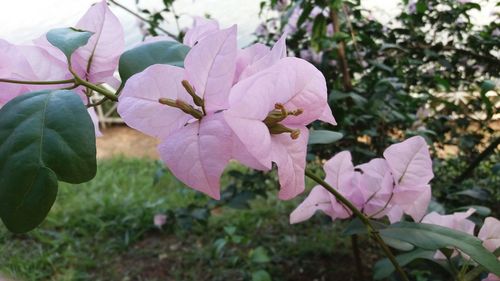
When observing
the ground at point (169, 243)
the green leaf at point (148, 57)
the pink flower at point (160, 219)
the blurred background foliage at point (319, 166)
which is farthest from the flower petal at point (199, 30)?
the pink flower at point (160, 219)

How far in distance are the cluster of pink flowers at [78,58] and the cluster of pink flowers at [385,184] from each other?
279 mm

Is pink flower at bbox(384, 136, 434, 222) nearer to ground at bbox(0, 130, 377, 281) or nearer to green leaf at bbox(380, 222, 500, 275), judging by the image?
green leaf at bbox(380, 222, 500, 275)

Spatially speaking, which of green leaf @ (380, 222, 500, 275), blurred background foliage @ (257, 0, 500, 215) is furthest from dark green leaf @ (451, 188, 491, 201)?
green leaf @ (380, 222, 500, 275)

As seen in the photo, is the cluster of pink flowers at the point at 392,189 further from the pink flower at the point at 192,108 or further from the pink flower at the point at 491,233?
the pink flower at the point at 192,108

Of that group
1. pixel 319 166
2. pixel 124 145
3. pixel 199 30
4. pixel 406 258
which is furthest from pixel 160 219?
pixel 124 145

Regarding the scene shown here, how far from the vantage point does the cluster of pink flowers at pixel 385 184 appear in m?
0.50

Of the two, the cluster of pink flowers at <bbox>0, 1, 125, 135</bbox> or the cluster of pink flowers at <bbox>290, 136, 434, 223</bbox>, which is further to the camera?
the cluster of pink flowers at <bbox>290, 136, 434, 223</bbox>

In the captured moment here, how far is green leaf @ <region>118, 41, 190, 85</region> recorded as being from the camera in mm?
332

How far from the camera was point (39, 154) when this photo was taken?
0.26 metres

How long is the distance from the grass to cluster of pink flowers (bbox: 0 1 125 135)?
50.1 inches

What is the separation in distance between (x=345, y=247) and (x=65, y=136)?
176 cm

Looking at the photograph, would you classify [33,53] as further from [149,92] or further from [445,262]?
[445,262]

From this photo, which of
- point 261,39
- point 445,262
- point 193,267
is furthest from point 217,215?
point 445,262

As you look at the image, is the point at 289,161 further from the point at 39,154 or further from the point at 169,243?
the point at 169,243
